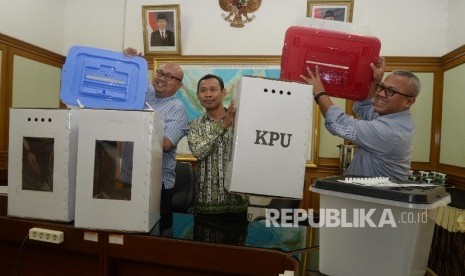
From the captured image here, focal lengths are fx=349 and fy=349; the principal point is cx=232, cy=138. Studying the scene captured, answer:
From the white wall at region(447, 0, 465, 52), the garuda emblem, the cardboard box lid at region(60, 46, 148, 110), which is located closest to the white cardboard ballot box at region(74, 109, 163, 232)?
the cardboard box lid at region(60, 46, 148, 110)

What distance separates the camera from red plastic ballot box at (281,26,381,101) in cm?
131

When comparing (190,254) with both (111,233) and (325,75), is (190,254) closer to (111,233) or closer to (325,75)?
(111,233)

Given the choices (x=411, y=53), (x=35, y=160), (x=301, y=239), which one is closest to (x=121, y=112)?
(x=35, y=160)

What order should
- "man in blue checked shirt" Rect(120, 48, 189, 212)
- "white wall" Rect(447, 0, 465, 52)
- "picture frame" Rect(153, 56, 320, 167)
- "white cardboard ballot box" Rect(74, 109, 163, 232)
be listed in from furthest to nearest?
1. "picture frame" Rect(153, 56, 320, 167)
2. "white wall" Rect(447, 0, 465, 52)
3. "man in blue checked shirt" Rect(120, 48, 189, 212)
4. "white cardboard ballot box" Rect(74, 109, 163, 232)

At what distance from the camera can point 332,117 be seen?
4.34 ft

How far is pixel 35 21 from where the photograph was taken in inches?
133

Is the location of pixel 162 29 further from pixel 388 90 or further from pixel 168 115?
pixel 388 90

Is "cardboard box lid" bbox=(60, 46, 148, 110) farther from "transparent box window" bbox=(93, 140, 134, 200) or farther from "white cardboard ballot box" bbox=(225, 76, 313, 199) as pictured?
"white cardboard ballot box" bbox=(225, 76, 313, 199)

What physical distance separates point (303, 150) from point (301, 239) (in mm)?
348

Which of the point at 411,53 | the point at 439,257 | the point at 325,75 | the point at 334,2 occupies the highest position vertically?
the point at 334,2

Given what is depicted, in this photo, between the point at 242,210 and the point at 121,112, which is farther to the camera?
the point at 242,210

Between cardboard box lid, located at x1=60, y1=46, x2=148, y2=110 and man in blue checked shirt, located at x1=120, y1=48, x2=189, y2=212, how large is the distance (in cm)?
12

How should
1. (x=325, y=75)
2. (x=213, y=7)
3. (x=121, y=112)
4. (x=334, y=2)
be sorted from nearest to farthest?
(x=121, y=112) < (x=325, y=75) < (x=334, y=2) < (x=213, y=7)
